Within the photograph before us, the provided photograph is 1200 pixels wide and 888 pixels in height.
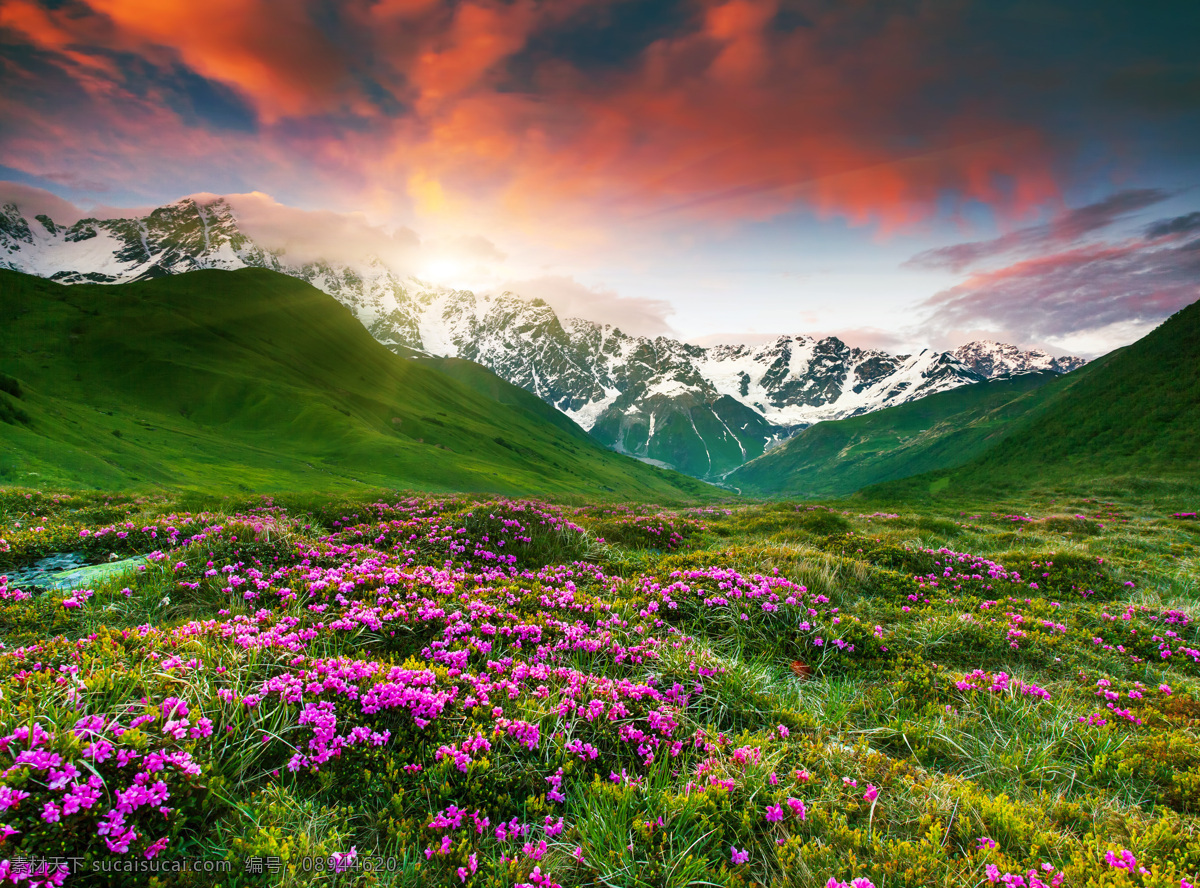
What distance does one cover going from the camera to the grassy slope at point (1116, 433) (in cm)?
7406

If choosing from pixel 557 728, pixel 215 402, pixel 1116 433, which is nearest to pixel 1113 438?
pixel 1116 433

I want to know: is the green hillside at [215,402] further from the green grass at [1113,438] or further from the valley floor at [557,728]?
the green grass at [1113,438]

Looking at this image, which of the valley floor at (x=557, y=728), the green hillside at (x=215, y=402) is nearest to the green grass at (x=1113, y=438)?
the valley floor at (x=557, y=728)

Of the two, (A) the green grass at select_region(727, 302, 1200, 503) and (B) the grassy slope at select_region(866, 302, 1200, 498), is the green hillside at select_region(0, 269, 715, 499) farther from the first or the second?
(B) the grassy slope at select_region(866, 302, 1200, 498)

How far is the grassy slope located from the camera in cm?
7406

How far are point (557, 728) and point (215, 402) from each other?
362ft

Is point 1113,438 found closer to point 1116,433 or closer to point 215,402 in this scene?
point 1116,433

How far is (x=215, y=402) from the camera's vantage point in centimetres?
8794

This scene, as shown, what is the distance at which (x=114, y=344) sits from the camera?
308 feet

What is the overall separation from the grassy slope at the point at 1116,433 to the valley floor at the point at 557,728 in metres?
87.8

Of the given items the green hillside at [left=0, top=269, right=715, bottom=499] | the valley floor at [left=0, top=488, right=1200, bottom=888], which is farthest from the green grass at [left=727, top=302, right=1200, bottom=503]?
the green hillside at [left=0, top=269, right=715, bottom=499]

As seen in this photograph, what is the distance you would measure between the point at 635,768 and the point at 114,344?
134 metres

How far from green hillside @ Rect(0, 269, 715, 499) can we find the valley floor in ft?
127

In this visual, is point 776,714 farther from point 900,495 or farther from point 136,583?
point 900,495
